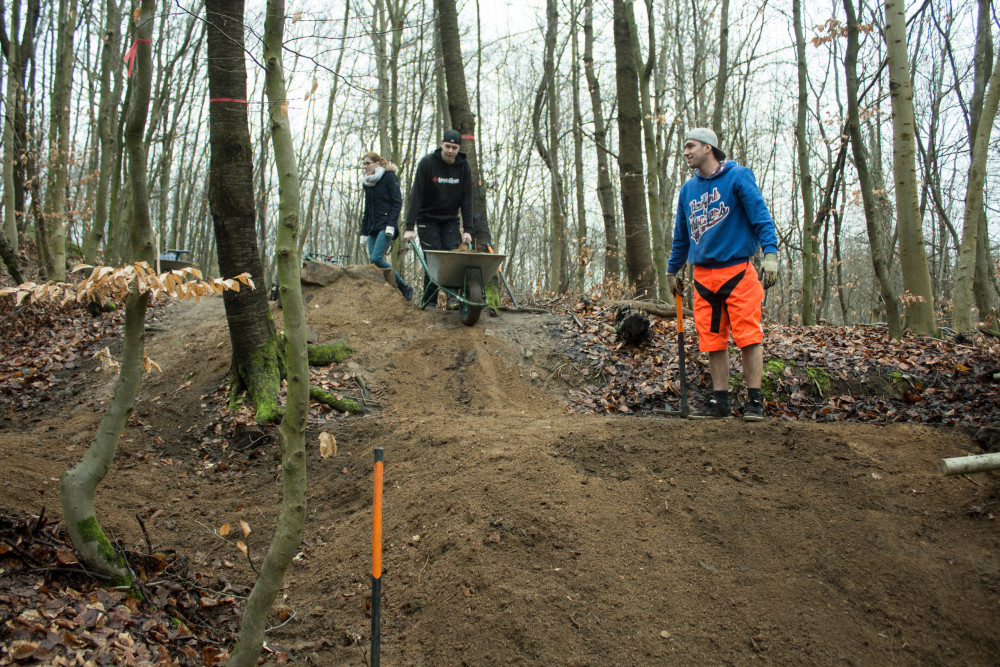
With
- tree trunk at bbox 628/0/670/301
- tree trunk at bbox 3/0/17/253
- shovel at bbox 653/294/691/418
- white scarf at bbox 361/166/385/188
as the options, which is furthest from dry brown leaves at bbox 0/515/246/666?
tree trunk at bbox 3/0/17/253

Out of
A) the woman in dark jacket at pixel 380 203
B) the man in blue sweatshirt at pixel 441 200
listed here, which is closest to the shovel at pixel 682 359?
the man in blue sweatshirt at pixel 441 200

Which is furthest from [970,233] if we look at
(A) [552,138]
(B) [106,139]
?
(B) [106,139]

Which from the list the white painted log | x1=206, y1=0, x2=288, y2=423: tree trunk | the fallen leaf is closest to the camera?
the fallen leaf

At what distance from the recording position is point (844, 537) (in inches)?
138

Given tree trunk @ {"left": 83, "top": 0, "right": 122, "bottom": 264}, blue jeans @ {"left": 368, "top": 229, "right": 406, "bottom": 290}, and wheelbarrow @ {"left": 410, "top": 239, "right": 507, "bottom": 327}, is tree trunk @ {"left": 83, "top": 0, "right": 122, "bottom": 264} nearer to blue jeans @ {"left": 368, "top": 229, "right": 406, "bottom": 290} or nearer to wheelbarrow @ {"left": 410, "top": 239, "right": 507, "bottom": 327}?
blue jeans @ {"left": 368, "top": 229, "right": 406, "bottom": 290}

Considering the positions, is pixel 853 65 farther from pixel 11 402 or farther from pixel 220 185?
pixel 11 402

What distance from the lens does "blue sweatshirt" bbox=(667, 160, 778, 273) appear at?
4.76 m

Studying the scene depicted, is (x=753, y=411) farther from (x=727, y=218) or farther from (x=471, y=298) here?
(x=471, y=298)

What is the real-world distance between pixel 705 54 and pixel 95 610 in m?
20.7

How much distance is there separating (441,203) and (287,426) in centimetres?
633

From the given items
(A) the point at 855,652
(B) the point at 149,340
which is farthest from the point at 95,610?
(B) the point at 149,340

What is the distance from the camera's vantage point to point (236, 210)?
5891 mm

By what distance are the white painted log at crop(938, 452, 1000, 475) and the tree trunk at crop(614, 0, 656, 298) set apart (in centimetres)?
660

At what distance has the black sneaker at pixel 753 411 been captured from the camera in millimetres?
4781
